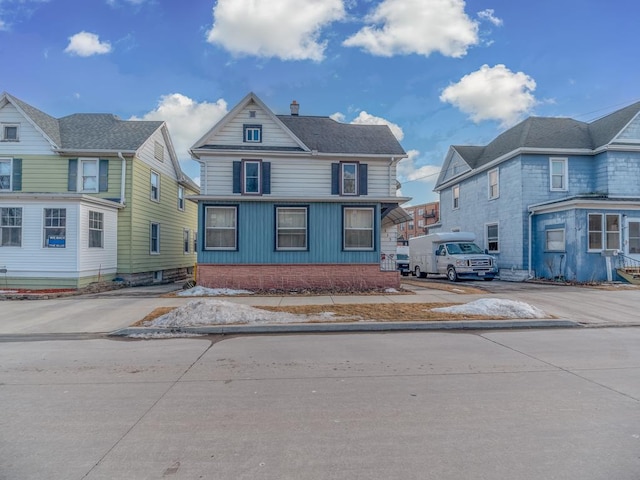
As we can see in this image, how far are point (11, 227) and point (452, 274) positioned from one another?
19.5m

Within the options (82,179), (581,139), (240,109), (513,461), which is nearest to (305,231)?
(240,109)

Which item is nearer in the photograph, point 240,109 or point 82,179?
point 240,109

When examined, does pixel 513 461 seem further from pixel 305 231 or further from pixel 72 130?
pixel 72 130

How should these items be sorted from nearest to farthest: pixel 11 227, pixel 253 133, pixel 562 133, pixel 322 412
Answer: pixel 322 412, pixel 11 227, pixel 253 133, pixel 562 133

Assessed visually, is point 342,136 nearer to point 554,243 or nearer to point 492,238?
point 554,243

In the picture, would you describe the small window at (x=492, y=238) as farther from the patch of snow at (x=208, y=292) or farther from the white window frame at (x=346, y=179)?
the patch of snow at (x=208, y=292)

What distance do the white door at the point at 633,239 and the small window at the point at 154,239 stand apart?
2287cm

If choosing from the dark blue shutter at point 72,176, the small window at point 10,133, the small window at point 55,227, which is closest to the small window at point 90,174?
the dark blue shutter at point 72,176

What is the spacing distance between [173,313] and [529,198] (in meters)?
18.4

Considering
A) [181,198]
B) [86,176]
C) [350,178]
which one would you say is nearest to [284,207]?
[350,178]

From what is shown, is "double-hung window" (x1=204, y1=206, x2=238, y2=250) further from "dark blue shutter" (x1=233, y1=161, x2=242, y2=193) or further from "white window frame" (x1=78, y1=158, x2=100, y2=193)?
"white window frame" (x1=78, y1=158, x2=100, y2=193)

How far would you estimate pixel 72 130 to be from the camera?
18.7 meters

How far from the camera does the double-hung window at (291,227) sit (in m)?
15.1

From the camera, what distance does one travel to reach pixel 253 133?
1631 centimetres
